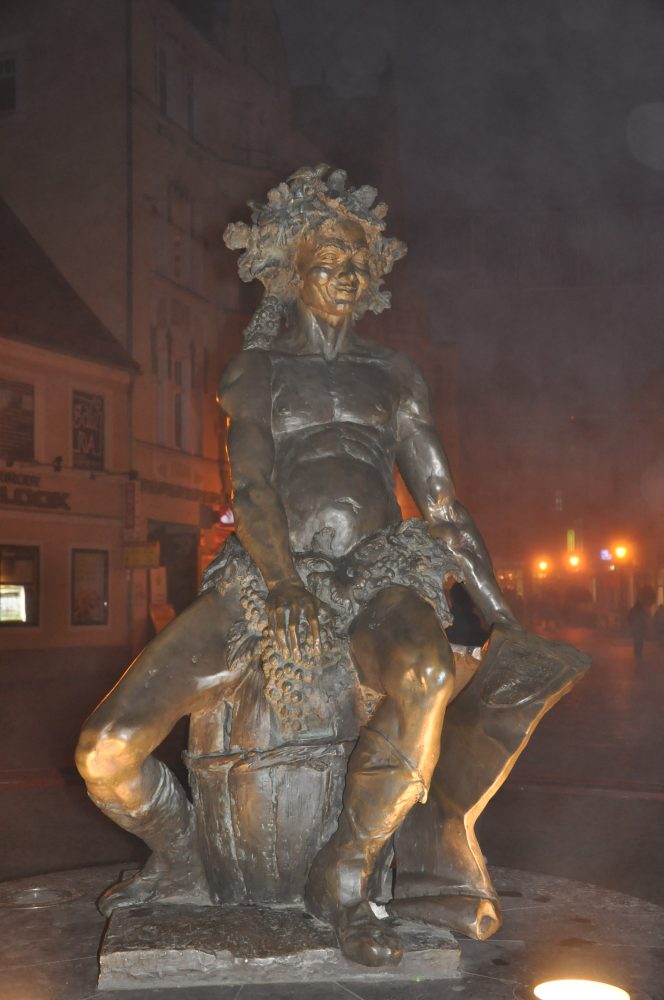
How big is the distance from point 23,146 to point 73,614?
958 centimetres

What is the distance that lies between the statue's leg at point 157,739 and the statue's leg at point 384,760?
1.53 ft

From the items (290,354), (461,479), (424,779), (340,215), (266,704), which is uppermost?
(461,479)

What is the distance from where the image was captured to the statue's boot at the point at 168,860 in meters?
3.76

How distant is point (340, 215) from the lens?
13.1 ft

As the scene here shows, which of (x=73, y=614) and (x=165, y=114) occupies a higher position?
(x=165, y=114)

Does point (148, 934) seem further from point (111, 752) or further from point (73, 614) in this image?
point (73, 614)

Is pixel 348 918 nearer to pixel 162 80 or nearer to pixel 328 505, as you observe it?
pixel 328 505

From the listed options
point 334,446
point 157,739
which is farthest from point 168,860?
point 334,446

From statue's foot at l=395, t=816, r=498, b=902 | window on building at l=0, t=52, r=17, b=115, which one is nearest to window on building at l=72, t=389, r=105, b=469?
window on building at l=0, t=52, r=17, b=115

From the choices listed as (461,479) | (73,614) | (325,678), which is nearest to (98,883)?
(325,678)

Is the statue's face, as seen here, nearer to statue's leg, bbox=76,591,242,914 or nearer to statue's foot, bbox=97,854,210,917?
statue's leg, bbox=76,591,242,914

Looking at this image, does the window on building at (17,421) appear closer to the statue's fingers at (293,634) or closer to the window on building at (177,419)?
the window on building at (177,419)

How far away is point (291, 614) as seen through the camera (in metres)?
3.44

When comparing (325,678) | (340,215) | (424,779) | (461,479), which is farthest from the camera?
(461,479)
